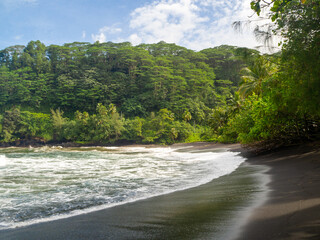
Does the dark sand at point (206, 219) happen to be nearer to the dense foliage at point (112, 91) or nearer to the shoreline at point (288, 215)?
the shoreline at point (288, 215)

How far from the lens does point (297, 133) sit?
38.2ft

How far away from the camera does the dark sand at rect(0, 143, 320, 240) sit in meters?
2.98

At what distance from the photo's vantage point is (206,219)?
3561mm

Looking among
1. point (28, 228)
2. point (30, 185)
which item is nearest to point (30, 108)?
point (30, 185)

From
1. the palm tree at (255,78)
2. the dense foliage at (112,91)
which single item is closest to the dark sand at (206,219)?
the palm tree at (255,78)

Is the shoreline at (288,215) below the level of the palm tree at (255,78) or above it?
below

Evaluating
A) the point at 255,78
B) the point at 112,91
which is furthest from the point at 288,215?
the point at 112,91

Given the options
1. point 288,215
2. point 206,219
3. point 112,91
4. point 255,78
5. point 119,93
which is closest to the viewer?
point 288,215

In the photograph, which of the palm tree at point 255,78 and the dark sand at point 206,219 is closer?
the dark sand at point 206,219

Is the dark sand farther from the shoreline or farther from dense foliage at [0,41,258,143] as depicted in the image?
dense foliage at [0,41,258,143]

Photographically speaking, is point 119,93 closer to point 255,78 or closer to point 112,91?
point 112,91

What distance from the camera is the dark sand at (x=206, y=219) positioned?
117 inches

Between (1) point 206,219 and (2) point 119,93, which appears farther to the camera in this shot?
(2) point 119,93

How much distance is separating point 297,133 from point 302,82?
27.0ft
